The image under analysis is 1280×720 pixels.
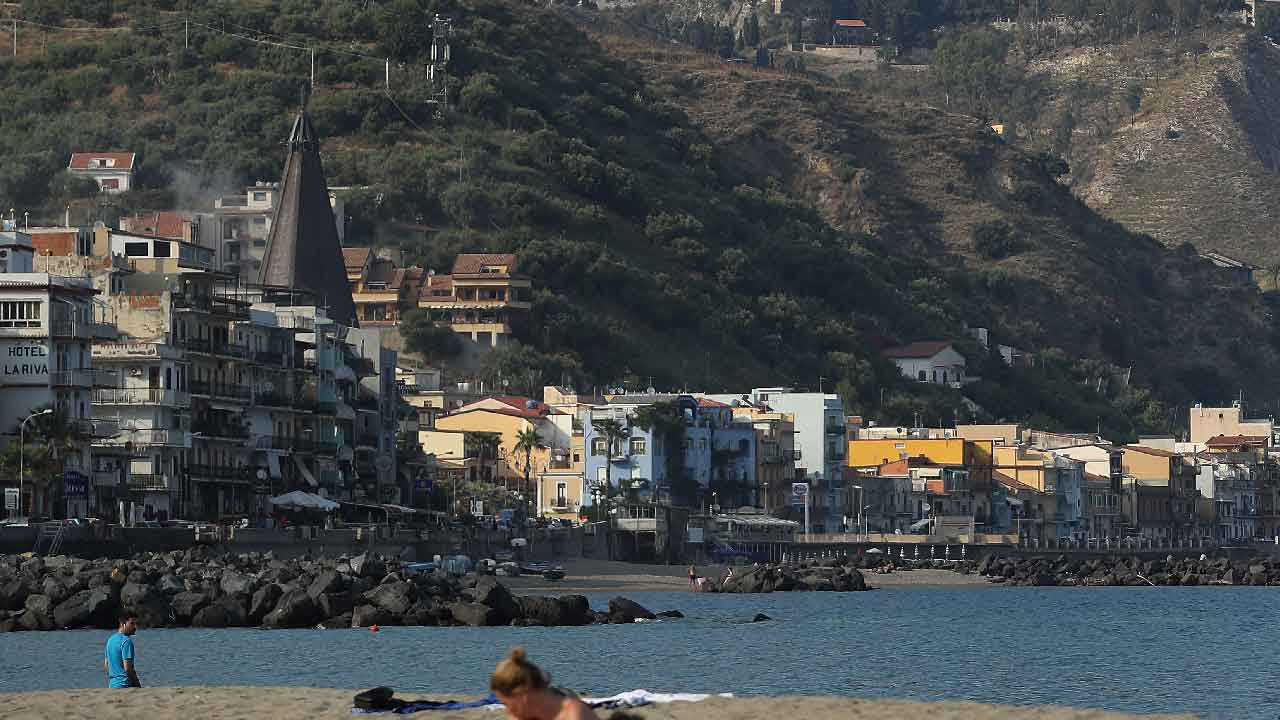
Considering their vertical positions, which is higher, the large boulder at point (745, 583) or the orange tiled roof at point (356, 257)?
the orange tiled roof at point (356, 257)

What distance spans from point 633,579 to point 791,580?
6690 mm

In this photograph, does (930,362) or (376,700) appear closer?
(376,700)

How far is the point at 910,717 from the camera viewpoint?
1378 inches

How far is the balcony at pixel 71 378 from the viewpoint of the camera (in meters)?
77.6

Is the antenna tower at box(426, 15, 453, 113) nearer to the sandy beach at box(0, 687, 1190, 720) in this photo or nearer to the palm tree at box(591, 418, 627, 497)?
the palm tree at box(591, 418, 627, 497)

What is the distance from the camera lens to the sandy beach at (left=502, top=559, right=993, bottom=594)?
8488 cm

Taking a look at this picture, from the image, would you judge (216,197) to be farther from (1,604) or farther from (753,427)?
(1,604)

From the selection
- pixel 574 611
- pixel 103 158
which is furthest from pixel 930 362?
pixel 574 611

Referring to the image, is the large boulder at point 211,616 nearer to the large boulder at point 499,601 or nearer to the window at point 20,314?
Answer: the large boulder at point 499,601

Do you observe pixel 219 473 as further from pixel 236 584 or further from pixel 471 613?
pixel 471 613

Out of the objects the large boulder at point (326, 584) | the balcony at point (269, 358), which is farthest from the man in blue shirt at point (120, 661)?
the balcony at point (269, 358)

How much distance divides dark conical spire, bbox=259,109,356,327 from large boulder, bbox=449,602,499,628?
5887cm

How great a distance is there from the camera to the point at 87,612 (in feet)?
191

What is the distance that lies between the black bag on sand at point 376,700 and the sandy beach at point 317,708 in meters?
0.32
